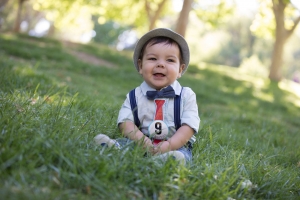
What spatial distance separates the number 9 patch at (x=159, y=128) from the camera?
268cm

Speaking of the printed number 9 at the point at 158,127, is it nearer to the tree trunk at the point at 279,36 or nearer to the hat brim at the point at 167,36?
the hat brim at the point at 167,36

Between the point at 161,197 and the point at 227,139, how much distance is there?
1.91 m

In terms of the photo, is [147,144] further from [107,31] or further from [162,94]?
[107,31]

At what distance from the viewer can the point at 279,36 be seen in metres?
15.7

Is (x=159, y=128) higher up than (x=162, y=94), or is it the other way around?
(x=162, y=94)

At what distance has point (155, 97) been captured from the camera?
9.00ft

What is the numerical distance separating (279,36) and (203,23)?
6.14m

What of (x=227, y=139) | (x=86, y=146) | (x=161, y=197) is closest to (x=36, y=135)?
(x=86, y=146)

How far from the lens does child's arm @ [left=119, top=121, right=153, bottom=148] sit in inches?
94.7

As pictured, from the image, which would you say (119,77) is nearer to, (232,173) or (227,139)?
(227,139)

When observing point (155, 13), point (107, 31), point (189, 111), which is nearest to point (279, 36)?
point (155, 13)

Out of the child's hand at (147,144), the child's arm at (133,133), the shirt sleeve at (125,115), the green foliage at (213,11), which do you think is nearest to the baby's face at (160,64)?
the shirt sleeve at (125,115)

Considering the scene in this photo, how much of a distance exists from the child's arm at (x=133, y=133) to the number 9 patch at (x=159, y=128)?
0.15 meters

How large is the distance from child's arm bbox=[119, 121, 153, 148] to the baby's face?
1.42 ft
